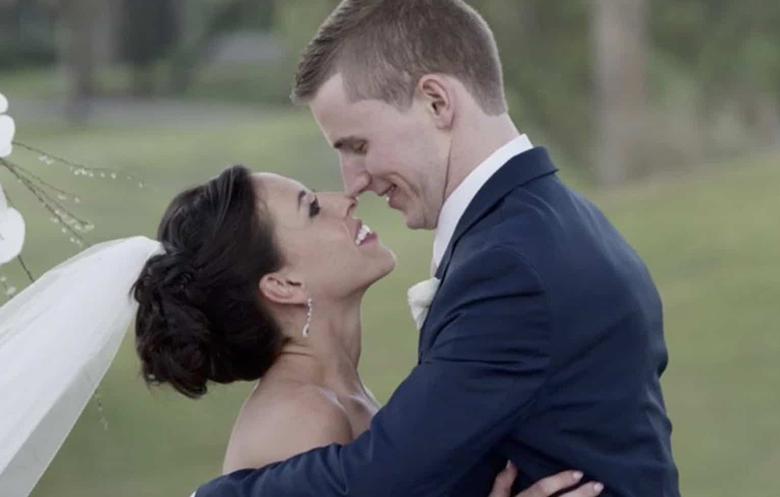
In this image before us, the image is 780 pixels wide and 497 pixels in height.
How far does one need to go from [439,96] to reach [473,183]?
0.44ft

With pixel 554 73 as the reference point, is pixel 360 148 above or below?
above

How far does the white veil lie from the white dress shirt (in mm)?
579

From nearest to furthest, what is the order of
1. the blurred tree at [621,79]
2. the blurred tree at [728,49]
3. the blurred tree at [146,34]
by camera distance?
the blurred tree at [621,79] < the blurred tree at [728,49] < the blurred tree at [146,34]

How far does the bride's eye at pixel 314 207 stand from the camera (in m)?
2.73

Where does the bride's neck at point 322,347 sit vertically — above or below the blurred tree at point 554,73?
above

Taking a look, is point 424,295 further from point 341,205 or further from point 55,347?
point 55,347

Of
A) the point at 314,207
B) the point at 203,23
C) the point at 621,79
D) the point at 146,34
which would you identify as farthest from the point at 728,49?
the point at 314,207

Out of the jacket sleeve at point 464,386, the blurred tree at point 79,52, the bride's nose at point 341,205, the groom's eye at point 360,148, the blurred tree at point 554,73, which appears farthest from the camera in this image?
the blurred tree at point 554,73

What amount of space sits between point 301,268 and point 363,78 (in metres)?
0.43

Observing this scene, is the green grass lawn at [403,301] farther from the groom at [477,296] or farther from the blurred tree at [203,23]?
the groom at [477,296]

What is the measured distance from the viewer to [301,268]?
2.71m

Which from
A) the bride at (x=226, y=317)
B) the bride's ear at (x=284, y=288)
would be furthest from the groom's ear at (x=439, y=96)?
the bride's ear at (x=284, y=288)

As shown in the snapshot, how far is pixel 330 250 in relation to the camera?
2695mm

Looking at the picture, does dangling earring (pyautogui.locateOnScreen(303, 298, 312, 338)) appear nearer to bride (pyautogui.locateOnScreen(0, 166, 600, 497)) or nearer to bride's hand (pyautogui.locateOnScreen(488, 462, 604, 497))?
bride (pyautogui.locateOnScreen(0, 166, 600, 497))
